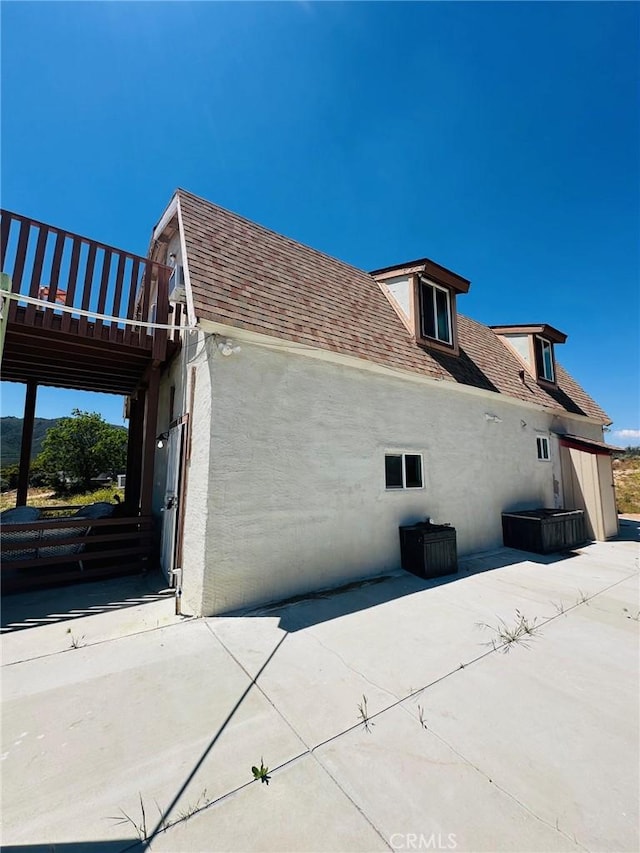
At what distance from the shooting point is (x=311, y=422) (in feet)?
18.9

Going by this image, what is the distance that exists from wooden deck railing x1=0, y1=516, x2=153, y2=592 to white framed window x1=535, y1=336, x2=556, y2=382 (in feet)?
43.5

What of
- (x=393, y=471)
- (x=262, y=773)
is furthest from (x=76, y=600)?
(x=393, y=471)

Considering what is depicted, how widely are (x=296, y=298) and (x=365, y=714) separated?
609 centimetres

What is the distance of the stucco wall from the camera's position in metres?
4.83

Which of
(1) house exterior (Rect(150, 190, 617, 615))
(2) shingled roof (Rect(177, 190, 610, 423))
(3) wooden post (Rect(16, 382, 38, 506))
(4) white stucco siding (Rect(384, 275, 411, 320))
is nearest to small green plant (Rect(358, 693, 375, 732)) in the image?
(1) house exterior (Rect(150, 190, 617, 615))

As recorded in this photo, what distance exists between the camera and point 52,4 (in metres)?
5.37

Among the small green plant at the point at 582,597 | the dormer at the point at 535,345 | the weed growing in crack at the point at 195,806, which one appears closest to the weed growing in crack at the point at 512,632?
the small green plant at the point at 582,597

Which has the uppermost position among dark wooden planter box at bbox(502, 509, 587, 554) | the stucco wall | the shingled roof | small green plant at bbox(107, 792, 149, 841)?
the shingled roof

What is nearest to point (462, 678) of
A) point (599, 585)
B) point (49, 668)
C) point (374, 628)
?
point (374, 628)

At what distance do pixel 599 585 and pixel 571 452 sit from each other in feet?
19.9

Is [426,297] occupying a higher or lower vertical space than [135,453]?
higher

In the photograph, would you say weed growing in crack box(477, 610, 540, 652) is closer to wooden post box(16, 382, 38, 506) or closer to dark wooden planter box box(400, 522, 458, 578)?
dark wooden planter box box(400, 522, 458, 578)

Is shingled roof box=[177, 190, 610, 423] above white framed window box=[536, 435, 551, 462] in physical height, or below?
above

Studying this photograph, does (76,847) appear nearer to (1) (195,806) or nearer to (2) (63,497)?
(1) (195,806)
